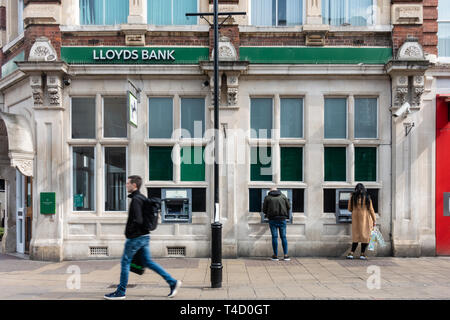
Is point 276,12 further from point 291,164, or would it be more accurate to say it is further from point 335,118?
point 291,164

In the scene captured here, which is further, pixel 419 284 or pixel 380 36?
pixel 380 36

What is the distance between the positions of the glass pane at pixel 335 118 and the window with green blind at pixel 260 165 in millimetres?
1727

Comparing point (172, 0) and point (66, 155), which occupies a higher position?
point (172, 0)

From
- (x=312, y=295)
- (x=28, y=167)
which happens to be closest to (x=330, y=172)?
(x=312, y=295)

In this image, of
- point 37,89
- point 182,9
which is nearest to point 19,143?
point 37,89

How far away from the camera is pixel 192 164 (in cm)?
1049

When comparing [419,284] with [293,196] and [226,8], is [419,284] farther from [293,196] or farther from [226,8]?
[226,8]

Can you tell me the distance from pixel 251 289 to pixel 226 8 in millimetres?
7076

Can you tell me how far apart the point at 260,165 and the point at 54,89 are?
18.7ft

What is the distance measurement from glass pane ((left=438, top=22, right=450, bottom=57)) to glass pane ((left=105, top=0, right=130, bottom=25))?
8.62 meters

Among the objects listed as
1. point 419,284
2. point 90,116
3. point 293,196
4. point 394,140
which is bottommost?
point 419,284

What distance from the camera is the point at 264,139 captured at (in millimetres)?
10562

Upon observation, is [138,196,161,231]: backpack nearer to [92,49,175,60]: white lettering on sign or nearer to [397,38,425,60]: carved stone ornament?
[92,49,175,60]: white lettering on sign

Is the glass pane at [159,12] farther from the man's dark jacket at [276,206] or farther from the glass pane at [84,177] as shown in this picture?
the man's dark jacket at [276,206]
